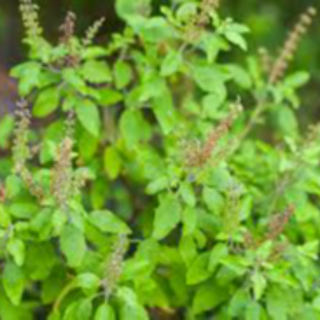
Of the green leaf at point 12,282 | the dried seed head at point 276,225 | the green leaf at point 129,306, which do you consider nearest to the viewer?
the green leaf at point 129,306

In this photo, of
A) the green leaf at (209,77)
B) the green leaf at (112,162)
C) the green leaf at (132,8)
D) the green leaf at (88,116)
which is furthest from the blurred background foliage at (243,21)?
the green leaf at (88,116)

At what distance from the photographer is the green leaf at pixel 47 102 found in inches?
114

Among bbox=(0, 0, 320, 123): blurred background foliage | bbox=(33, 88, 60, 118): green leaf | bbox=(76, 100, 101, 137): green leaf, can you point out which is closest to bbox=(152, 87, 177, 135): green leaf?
bbox=(76, 100, 101, 137): green leaf

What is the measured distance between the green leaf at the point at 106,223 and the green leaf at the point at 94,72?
461 millimetres

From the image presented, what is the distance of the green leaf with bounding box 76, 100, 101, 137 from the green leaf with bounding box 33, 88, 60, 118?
0.26 ft

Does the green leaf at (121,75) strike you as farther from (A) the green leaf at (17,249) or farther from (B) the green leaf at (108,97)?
(A) the green leaf at (17,249)

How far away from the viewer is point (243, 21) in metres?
4.96

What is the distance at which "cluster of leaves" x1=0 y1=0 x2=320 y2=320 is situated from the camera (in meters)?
2.54

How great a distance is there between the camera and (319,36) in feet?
17.1

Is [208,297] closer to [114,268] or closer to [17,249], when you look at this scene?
[114,268]

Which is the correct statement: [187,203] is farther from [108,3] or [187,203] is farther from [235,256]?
[108,3]

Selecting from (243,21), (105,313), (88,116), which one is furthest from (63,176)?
(243,21)

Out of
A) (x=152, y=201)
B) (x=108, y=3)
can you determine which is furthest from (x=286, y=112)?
(x=108, y=3)

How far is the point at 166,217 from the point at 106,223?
0.58 feet
